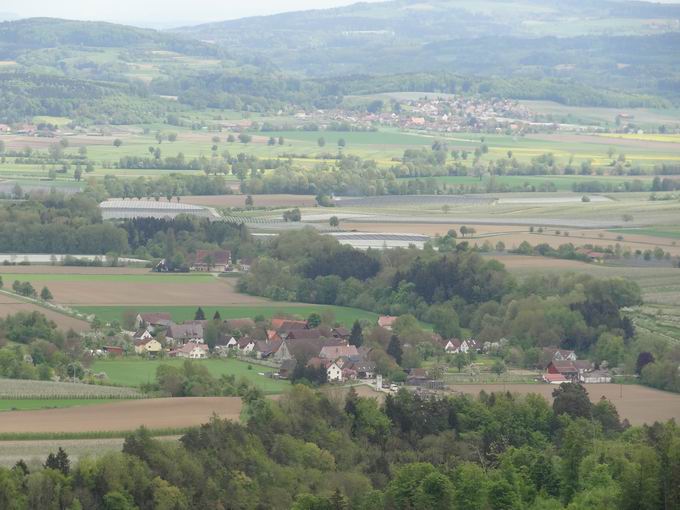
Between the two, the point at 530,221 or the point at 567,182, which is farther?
the point at 567,182

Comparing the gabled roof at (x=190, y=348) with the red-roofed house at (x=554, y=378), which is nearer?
the red-roofed house at (x=554, y=378)

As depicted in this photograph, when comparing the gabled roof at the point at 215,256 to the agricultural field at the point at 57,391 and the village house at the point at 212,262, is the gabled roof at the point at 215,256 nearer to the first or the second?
the village house at the point at 212,262

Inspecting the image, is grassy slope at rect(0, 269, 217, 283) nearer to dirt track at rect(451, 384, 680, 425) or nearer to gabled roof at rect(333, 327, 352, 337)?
gabled roof at rect(333, 327, 352, 337)

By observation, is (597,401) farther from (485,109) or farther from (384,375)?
(485,109)

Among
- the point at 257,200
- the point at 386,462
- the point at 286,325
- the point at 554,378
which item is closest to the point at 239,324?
the point at 286,325

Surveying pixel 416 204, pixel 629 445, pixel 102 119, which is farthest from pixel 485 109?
pixel 629 445

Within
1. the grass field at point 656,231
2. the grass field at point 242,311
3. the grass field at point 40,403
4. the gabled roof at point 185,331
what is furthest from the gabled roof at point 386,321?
the grass field at point 656,231

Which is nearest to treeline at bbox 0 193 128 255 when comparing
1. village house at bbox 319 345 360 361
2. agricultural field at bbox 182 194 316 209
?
agricultural field at bbox 182 194 316 209
